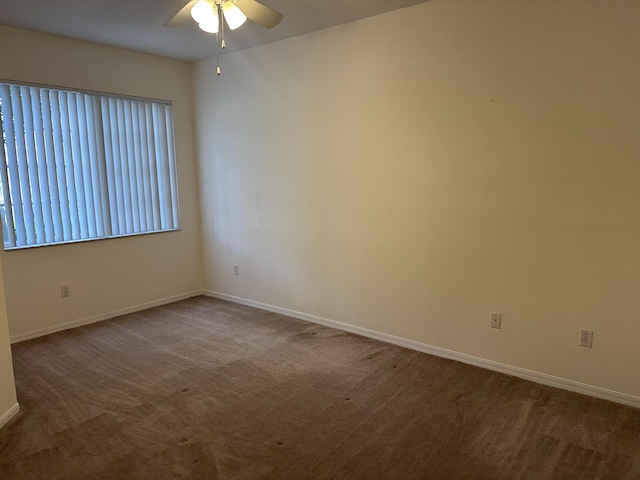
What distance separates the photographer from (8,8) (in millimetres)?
3100

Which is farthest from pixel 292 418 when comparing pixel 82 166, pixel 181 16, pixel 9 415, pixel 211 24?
pixel 82 166

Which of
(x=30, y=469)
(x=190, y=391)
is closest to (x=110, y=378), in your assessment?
(x=190, y=391)

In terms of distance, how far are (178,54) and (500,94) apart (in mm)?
3290

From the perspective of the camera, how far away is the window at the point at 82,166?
3.67m

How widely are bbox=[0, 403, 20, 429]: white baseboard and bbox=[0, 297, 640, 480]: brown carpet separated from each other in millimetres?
41

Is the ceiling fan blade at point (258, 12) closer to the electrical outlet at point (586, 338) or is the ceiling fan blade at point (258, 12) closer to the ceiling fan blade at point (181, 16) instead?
the ceiling fan blade at point (181, 16)

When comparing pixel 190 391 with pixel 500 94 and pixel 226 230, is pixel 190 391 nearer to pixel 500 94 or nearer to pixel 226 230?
pixel 226 230

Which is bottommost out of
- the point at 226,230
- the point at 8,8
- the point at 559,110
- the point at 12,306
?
the point at 12,306

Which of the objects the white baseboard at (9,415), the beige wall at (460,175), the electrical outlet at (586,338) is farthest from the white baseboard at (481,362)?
the white baseboard at (9,415)

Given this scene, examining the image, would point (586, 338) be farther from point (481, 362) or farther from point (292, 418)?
point (292, 418)

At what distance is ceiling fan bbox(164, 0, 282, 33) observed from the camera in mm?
2291

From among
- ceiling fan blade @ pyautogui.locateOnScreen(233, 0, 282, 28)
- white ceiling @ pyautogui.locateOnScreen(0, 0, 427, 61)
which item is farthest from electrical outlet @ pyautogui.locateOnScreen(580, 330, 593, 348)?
ceiling fan blade @ pyautogui.locateOnScreen(233, 0, 282, 28)

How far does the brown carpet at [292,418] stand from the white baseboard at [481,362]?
0.06 meters

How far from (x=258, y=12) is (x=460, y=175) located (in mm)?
1744
